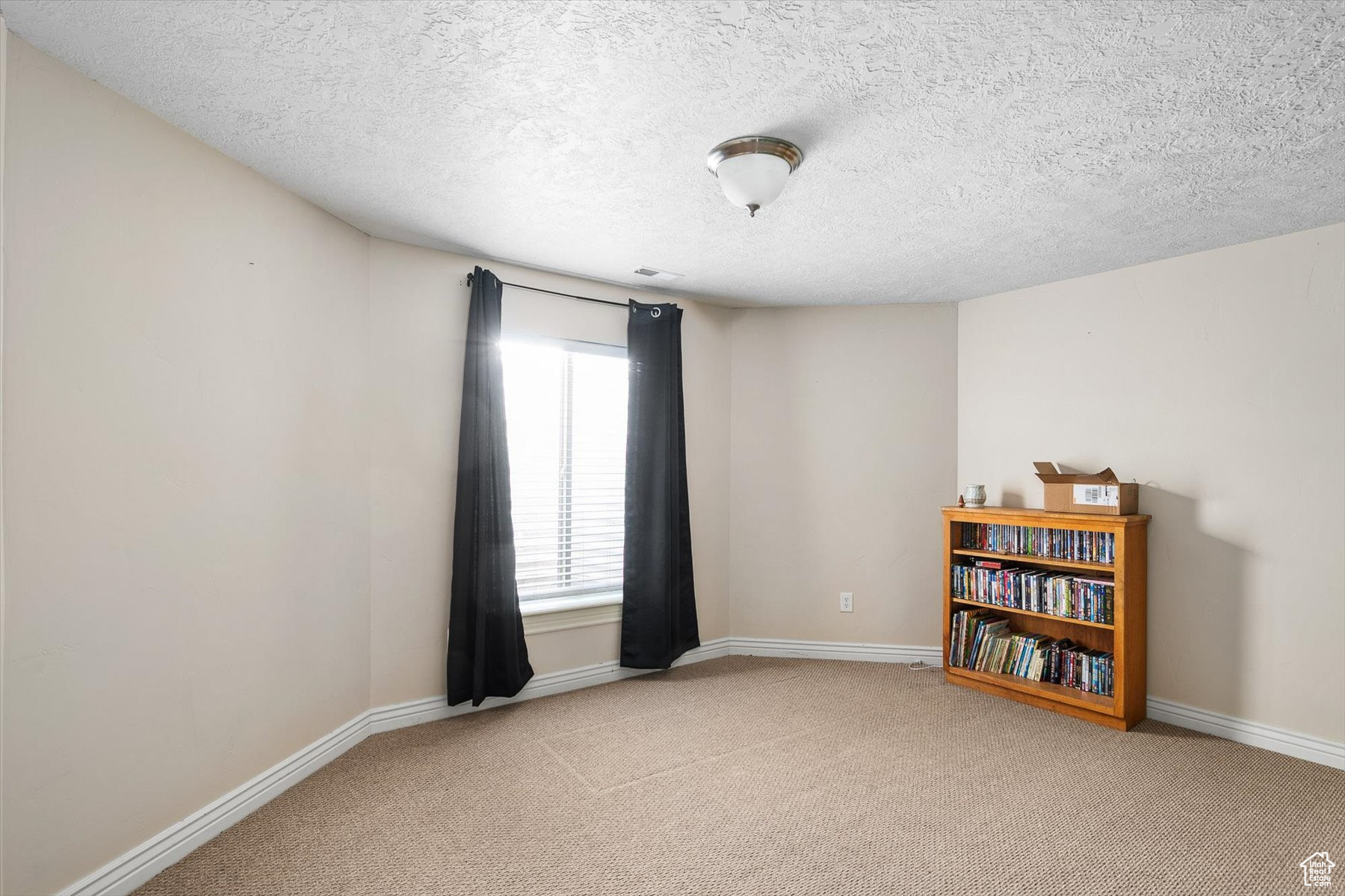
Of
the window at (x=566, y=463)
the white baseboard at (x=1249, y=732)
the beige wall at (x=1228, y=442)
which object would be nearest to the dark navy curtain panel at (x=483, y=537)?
the window at (x=566, y=463)

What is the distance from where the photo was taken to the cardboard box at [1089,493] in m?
3.49

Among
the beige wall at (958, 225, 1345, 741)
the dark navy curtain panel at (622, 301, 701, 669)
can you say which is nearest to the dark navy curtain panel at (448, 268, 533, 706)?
the dark navy curtain panel at (622, 301, 701, 669)

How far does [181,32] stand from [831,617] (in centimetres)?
431

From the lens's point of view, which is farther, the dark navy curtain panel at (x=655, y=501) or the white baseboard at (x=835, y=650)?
the white baseboard at (x=835, y=650)

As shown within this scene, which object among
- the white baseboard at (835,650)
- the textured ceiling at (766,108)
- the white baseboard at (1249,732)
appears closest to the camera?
the textured ceiling at (766,108)

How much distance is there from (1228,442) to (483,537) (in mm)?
3716

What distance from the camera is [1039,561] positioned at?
3.74 meters

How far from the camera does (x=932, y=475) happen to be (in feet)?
14.9

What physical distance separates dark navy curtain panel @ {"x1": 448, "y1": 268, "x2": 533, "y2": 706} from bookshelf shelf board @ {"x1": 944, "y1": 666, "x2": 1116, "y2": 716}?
2.56 metres

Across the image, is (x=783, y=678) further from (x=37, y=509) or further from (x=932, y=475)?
(x=37, y=509)

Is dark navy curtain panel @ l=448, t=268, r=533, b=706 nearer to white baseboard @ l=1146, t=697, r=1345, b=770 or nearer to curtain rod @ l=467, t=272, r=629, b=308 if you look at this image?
curtain rod @ l=467, t=272, r=629, b=308

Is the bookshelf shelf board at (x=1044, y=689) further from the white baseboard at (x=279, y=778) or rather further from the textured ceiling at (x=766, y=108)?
the textured ceiling at (x=766, y=108)

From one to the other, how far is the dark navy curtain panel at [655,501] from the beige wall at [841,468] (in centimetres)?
57

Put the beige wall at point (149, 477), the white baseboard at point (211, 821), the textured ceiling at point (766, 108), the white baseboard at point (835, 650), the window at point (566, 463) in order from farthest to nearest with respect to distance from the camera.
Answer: the white baseboard at point (835, 650), the window at point (566, 463), the white baseboard at point (211, 821), the beige wall at point (149, 477), the textured ceiling at point (766, 108)
